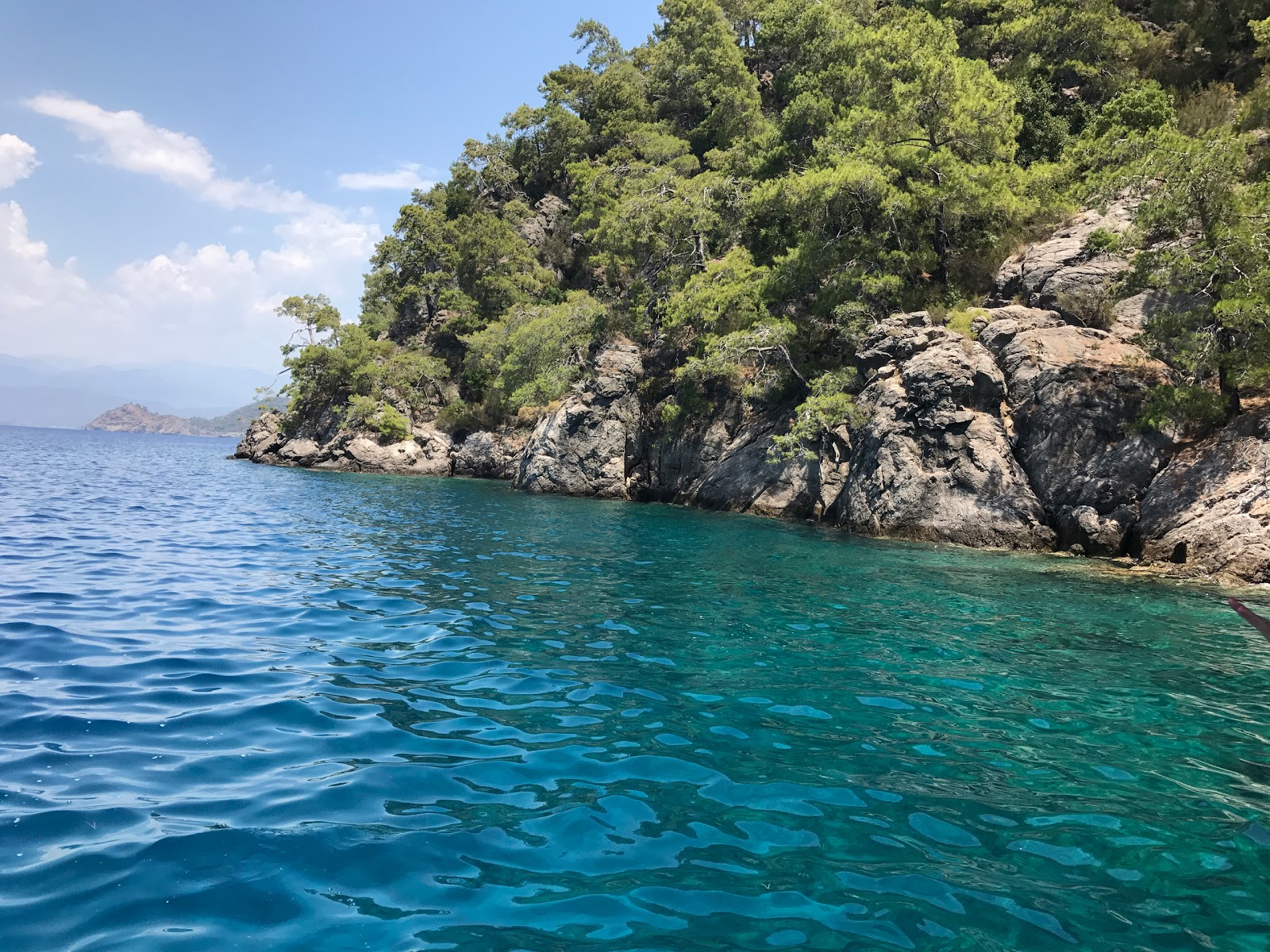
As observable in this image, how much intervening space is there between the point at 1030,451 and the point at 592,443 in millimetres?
19755

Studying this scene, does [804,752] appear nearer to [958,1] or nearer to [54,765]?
[54,765]

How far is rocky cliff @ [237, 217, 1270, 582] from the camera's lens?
51.5ft

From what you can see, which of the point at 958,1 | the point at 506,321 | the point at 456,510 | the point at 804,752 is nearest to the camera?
the point at 804,752

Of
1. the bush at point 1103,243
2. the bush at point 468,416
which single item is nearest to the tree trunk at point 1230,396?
the bush at point 1103,243

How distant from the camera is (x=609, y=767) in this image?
5.20 meters

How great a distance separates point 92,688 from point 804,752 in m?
6.53

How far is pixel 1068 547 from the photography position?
1819 cm

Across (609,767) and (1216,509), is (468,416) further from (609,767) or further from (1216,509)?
(609,767)

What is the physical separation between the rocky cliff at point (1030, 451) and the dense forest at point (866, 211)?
1.04 metres

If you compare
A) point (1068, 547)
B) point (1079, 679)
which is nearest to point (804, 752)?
point (1079, 679)

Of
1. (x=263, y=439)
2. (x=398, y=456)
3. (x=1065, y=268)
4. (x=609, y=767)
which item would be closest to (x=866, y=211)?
(x=1065, y=268)

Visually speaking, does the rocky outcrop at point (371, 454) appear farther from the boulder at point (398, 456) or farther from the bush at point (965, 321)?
the bush at point (965, 321)

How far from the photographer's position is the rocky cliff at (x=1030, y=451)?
619 inches

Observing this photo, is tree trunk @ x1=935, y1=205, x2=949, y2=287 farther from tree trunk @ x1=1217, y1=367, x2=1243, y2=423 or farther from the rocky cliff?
tree trunk @ x1=1217, y1=367, x2=1243, y2=423
